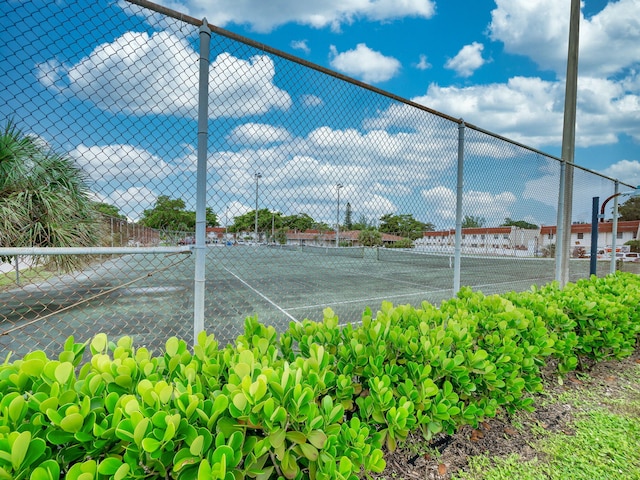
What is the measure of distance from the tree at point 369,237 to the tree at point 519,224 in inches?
86.3

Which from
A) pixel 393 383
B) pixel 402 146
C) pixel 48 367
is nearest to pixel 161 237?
pixel 48 367

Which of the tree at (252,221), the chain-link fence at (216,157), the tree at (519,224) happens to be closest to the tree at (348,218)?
the chain-link fence at (216,157)

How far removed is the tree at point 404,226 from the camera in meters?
3.38

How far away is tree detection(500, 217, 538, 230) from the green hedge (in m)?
2.94

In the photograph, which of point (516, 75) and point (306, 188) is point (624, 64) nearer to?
point (516, 75)

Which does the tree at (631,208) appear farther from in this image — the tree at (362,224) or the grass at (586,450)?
the tree at (362,224)

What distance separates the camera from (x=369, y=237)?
11.3ft

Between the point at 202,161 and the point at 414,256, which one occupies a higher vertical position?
the point at 202,161

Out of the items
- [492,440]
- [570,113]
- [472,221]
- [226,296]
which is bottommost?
[226,296]

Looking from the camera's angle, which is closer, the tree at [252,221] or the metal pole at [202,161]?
the metal pole at [202,161]

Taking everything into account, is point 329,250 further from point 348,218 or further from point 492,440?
point 492,440

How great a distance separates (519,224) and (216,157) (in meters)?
4.64

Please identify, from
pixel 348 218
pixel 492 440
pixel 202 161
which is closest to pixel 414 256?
pixel 348 218

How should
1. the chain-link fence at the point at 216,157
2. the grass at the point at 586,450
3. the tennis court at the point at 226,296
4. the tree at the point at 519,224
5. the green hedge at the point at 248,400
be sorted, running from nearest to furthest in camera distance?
the green hedge at the point at 248,400 < the chain-link fence at the point at 216,157 < the grass at the point at 586,450 < the tennis court at the point at 226,296 < the tree at the point at 519,224
